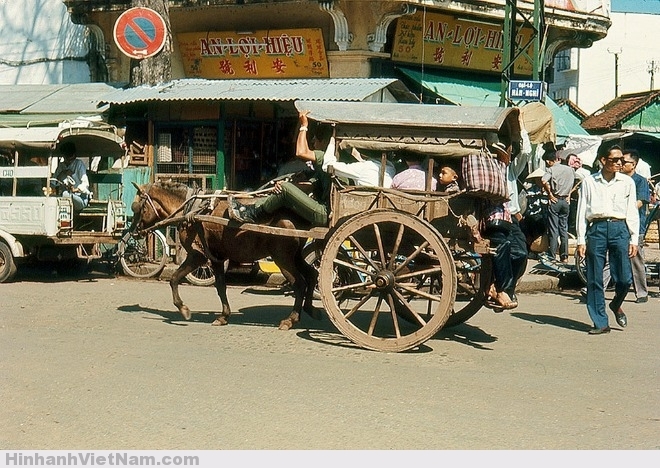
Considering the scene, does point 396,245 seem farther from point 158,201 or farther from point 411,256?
point 158,201

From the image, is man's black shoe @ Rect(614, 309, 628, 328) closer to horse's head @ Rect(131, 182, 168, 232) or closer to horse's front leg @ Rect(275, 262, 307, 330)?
horse's front leg @ Rect(275, 262, 307, 330)

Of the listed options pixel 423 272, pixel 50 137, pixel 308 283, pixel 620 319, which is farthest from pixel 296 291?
pixel 50 137

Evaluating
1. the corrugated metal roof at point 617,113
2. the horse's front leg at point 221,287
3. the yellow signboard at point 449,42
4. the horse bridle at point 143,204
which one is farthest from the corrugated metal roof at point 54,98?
the corrugated metal roof at point 617,113

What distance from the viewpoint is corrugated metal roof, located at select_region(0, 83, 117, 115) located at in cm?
1600

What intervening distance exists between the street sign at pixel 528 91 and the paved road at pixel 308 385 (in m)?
4.84

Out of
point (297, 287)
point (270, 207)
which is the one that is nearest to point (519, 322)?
point (297, 287)

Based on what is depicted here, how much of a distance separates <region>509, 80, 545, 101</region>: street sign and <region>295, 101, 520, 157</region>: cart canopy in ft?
19.8

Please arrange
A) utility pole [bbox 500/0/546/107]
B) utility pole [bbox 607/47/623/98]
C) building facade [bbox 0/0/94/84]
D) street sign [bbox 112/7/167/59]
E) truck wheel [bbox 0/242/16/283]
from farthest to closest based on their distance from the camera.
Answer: utility pole [bbox 607/47/623/98]
building facade [bbox 0/0/94/84]
street sign [bbox 112/7/167/59]
utility pole [bbox 500/0/546/107]
truck wheel [bbox 0/242/16/283]

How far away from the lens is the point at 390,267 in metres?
7.75

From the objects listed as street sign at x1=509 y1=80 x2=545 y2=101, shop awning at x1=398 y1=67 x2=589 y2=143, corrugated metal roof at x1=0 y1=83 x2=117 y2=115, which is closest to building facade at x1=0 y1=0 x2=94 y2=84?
corrugated metal roof at x1=0 y1=83 x2=117 y2=115

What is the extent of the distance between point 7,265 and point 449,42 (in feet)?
29.5

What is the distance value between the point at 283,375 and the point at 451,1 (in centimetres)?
1098

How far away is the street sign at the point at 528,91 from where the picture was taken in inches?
546

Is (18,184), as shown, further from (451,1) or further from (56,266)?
(451,1)
